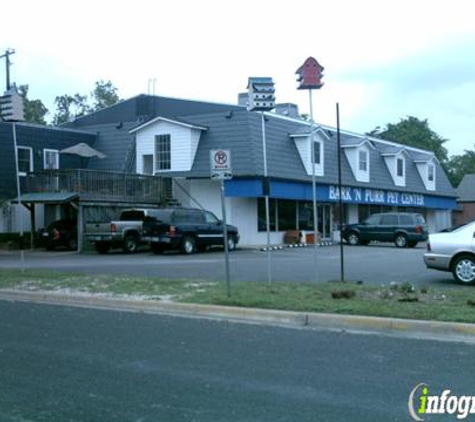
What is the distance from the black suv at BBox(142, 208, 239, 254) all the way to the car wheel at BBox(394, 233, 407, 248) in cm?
1073

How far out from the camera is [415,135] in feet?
247

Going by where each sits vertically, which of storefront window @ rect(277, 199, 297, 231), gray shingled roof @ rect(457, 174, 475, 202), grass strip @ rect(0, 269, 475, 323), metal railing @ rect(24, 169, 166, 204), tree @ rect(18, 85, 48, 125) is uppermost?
tree @ rect(18, 85, 48, 125)

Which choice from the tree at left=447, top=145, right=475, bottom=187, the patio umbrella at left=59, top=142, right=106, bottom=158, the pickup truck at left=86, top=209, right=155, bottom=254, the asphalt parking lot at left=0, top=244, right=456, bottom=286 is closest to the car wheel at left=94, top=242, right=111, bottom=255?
the pickup truck at left=86, top=209, right=155, bottom=254

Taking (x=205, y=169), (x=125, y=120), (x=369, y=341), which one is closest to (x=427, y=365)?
(x=369, y=341)

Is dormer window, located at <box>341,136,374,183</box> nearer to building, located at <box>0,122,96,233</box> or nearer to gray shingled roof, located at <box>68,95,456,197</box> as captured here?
gray shingled roof, located at <box>68,95,456,197</box>

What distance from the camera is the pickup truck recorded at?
82.8 feet

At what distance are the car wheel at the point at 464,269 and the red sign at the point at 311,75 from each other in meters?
4.88

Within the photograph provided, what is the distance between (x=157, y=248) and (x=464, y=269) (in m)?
14.0

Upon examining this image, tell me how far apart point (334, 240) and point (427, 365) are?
29.3 metres

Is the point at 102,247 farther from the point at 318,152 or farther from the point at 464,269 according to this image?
the point at 464,269

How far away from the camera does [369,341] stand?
8695 mm

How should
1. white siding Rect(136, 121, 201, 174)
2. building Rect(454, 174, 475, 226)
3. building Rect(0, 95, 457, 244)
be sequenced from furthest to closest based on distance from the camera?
building Rect(454, 174, 475, 226), white siding Rect(136, 121, 201, 174), building Rect(0, 95, 457, 244)

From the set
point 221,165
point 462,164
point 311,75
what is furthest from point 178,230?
point 462,164

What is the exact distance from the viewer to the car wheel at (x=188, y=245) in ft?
82.3
